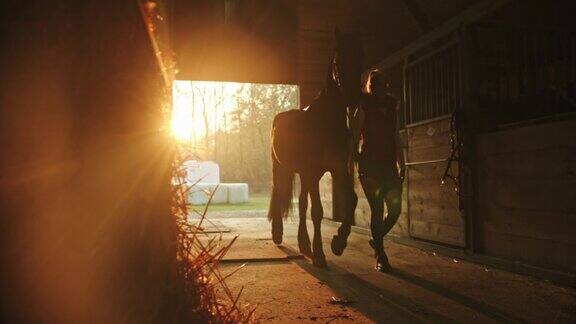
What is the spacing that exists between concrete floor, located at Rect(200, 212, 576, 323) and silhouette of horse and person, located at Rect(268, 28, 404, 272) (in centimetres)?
36

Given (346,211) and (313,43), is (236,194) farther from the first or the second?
(346,211)

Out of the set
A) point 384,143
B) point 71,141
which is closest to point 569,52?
point 384,143

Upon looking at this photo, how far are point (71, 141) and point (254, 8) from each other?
8221 mm

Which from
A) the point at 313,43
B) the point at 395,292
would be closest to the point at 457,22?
the point at 395,292

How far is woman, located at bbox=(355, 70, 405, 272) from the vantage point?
420cm

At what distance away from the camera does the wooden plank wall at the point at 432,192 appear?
496 centimetres

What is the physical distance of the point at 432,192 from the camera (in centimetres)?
539

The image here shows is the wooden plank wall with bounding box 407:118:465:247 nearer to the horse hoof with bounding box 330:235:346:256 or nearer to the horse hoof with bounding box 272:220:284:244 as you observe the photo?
the horse hoof with bounding box 330:235:346:256

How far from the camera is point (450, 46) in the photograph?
201 inches

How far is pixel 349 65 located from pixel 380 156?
901 millimetres

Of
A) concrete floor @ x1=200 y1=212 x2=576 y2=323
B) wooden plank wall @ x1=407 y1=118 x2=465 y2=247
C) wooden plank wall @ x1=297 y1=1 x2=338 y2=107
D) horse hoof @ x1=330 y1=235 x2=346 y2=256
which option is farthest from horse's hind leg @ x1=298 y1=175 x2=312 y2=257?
wooden plank wall @ x1=297 y1=1 x2=338 y2=107

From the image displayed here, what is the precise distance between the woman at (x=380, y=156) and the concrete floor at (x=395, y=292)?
0.53m

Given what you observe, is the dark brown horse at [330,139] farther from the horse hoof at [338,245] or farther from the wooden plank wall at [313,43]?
the wooden plank wall at [313,43]

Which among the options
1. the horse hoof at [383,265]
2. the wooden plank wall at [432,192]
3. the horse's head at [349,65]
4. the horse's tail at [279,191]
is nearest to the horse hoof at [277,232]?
the horse's tail at [279,191]
